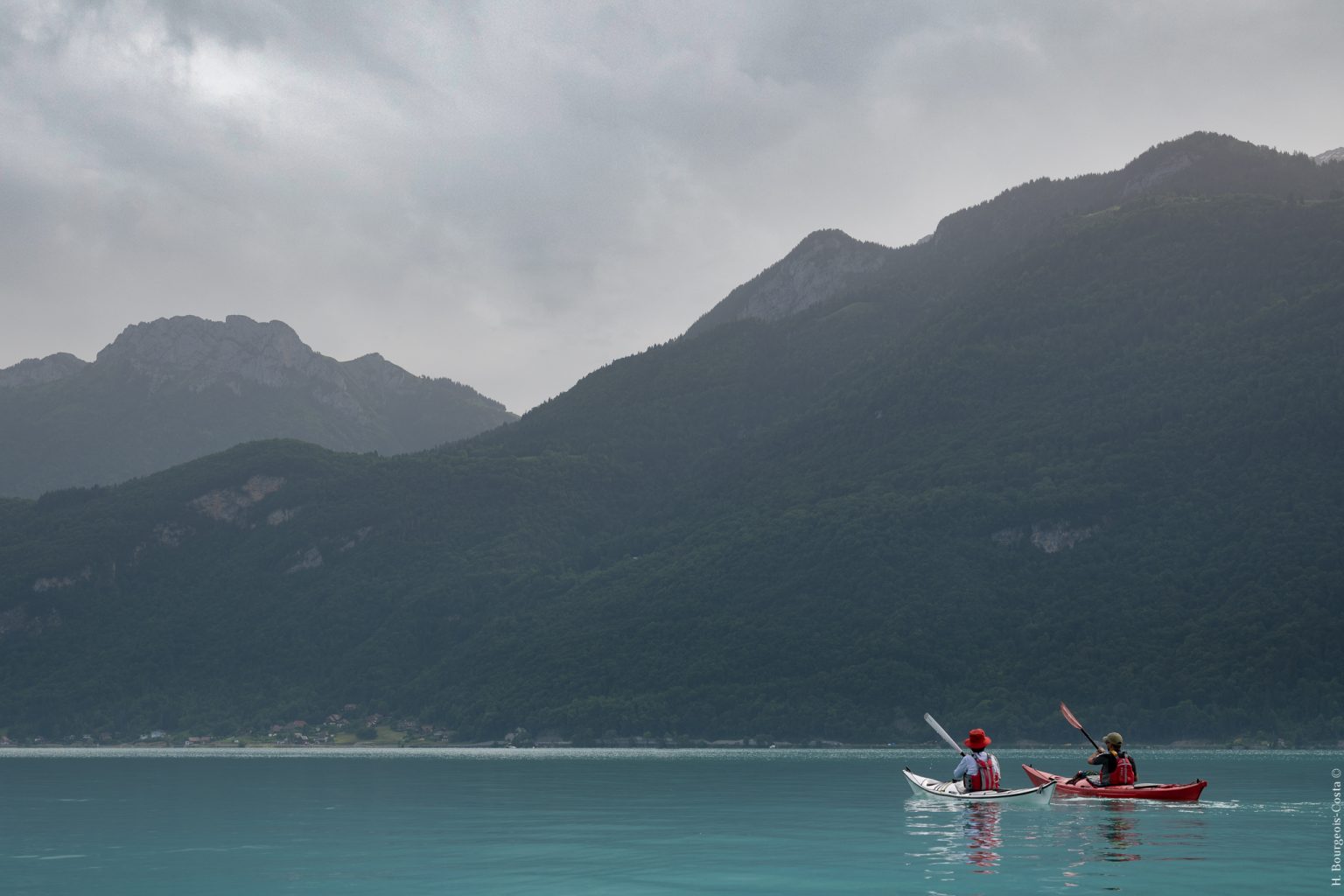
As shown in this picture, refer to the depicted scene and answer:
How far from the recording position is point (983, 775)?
56.8 meters

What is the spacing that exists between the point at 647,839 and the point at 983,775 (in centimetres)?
1585

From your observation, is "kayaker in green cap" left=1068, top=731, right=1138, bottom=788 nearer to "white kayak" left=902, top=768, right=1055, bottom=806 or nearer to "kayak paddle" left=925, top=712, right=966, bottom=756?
"white kayak" left=902, top=768, right=1055, bottom=806

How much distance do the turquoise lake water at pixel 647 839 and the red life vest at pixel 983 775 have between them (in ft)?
3.93

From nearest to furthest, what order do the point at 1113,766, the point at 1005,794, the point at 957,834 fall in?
the point at 957,834, the point at 1005,794, the point at 1113,766

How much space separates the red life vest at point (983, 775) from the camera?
56812 mm

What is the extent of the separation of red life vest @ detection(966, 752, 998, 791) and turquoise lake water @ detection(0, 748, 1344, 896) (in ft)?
3.93

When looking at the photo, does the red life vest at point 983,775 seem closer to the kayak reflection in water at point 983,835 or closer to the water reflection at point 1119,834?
the kayak reflection in water at point 983,835

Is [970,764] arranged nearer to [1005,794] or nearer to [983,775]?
[983,775]

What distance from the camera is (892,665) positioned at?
188875 mm

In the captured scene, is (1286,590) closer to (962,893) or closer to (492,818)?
(492,818)

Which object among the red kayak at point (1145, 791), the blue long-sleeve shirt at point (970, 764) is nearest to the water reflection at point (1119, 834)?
the red kayak at point (1145, 791)

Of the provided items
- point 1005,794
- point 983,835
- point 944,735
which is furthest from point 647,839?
point 944,735

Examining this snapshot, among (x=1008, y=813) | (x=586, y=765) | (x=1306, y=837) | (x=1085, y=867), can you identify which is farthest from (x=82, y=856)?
(x=586, y=765)

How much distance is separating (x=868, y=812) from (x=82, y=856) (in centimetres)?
3137
